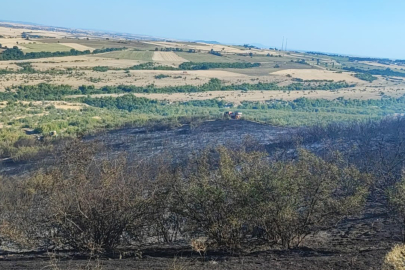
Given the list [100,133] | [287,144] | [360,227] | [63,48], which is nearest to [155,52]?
[63,48]

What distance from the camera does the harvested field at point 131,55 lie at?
86.6 m

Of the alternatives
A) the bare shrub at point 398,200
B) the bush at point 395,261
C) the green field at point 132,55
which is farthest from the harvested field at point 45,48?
the bush at point 395,261

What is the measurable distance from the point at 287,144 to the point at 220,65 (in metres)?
61.7

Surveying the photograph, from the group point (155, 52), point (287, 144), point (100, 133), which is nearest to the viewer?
point (287, 144)

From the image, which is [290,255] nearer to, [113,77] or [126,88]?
[126,88]

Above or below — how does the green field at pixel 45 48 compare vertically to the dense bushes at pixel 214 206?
above

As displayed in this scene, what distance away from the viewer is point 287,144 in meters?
24.5

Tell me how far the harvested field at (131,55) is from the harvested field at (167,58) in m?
1.29

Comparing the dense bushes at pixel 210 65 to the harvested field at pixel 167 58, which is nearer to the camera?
the dense bushes at pixel 210 65

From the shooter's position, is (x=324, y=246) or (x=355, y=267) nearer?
(x=355, y=267)

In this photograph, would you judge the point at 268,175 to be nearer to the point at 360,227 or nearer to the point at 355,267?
the point at 355,267

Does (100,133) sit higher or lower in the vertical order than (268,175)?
lower

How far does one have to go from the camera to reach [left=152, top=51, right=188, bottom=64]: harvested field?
281ft

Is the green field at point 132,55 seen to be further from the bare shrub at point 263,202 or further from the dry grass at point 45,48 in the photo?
the bare shrub at point 263,202
